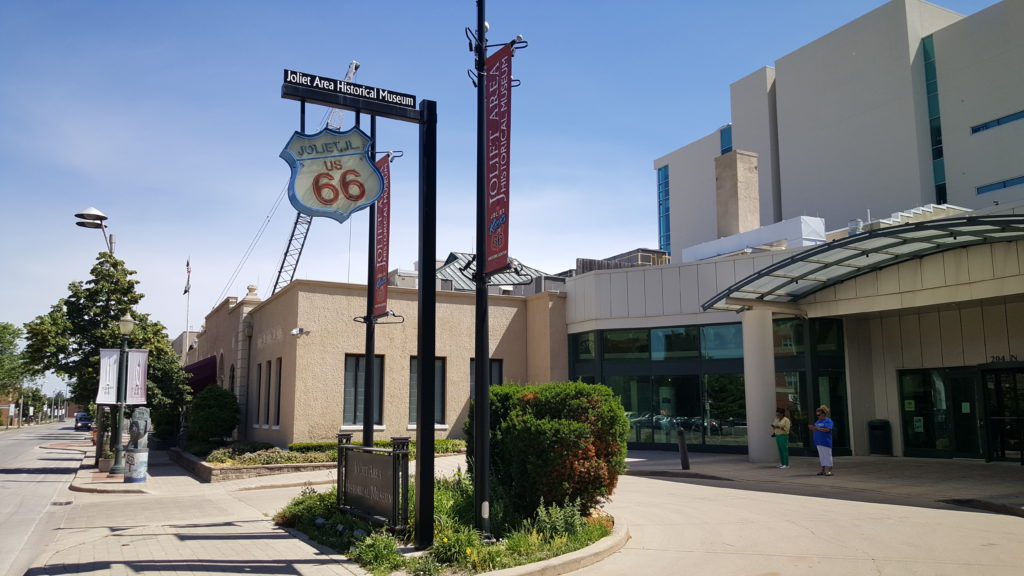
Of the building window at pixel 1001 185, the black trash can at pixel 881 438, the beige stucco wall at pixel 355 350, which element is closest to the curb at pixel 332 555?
the beige stucco wall at pixel 355 350

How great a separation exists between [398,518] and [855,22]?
149 ft

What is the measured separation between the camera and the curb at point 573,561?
7770 mm

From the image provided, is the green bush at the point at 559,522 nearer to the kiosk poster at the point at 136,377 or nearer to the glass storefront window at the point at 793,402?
the glass storefront window at the point at 793,402

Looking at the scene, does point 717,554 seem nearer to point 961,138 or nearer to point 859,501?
point 859,501

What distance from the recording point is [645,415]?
2419 cm

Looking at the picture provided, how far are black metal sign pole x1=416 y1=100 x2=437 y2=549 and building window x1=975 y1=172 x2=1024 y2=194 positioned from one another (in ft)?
121

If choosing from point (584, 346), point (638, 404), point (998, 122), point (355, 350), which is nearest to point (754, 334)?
point (638, 404)

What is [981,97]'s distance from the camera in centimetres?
3775

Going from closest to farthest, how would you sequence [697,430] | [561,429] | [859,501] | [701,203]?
[561,429]
[859,501]
[697,430]
[701,203]

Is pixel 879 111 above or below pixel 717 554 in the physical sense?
above

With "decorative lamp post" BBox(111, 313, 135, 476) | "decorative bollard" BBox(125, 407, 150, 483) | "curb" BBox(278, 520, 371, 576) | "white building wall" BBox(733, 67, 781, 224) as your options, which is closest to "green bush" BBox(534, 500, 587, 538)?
"curb" BBox(278, 520, 371, 576)

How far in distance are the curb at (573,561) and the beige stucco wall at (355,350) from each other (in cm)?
1507

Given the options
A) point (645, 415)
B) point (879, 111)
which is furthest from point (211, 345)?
point (879, 111)

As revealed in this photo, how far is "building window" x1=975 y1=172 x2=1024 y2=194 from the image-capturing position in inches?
1425
